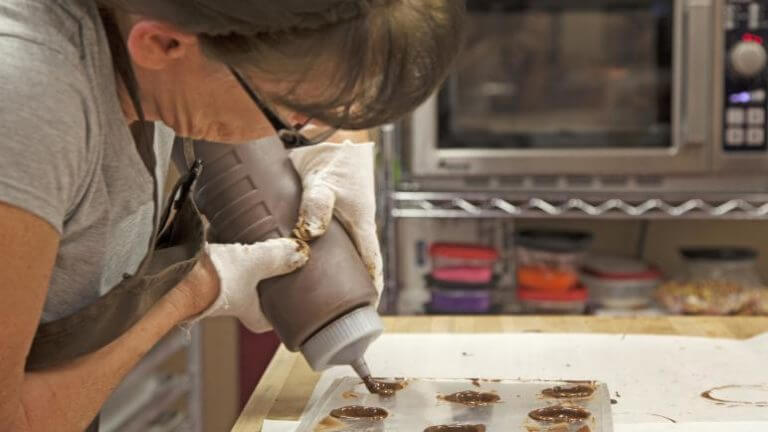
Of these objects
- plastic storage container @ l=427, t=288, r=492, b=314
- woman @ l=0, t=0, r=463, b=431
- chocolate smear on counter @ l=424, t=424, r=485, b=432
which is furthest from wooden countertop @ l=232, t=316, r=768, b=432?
plastic storage container @ l=427, t=288, r=492, b=314

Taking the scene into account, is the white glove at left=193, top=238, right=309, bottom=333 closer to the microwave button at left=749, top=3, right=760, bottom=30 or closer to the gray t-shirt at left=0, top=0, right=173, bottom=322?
the gray t-shirt at left=0, top=0, right=173, bottom=322

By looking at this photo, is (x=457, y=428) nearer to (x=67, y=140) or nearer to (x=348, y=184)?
(x=348, y=184)

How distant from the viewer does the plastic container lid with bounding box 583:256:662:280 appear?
1.96 meters

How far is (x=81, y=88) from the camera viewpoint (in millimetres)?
695

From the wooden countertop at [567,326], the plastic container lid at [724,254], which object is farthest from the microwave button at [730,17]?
the wooden countertop at [567,326]

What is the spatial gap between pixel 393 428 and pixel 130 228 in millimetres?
313

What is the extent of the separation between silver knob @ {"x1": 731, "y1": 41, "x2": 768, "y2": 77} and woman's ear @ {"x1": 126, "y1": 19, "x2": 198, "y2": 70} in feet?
4.41

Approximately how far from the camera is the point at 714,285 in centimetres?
188

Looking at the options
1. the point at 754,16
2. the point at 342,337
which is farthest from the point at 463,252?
the point at 342,337

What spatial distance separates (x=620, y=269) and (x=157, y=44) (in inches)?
56.2

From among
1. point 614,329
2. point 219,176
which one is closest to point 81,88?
point 219,176

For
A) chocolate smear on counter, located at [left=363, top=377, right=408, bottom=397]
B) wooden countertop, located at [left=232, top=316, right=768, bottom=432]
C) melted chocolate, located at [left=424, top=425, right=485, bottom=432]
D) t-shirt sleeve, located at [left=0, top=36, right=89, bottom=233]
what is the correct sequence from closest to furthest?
t-shirt sleeve, located at [left=0, top=36, right=89, bottom=233] → melted chocolate, located at [left=424, top=425, right=485, bottom=432] → chocolate smear on counter, located at [left=363, top=377, right=408, bottom=397] → wooden countertop, located at [left=232, top=316, right=768, bottom=432]

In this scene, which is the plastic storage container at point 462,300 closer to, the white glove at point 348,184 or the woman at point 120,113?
the white glove at point 348,184

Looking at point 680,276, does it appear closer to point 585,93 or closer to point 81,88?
point 585,93
